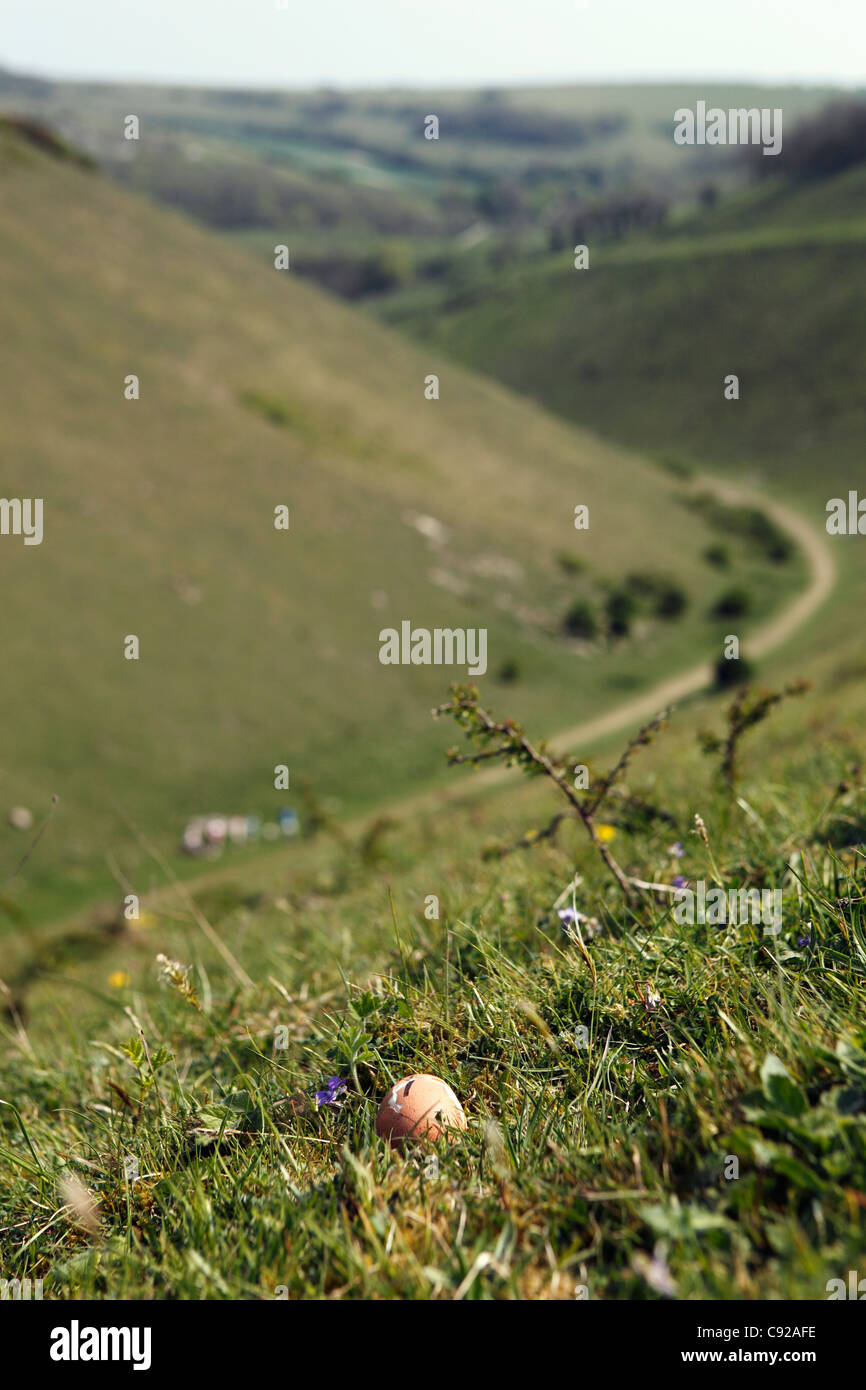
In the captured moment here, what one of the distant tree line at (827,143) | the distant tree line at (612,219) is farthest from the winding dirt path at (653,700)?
the distant tree line at (612,219)

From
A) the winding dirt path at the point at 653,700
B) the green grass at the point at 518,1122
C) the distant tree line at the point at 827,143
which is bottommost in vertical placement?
the green grass at the point at 518,1122

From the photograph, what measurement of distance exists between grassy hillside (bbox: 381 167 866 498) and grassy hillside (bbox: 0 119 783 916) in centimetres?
1874

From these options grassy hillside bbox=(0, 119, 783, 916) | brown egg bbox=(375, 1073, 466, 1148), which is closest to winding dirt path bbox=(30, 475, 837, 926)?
grassy hillside bbox=(0, 119, 783, 916)

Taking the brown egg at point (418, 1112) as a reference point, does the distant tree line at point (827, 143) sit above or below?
above

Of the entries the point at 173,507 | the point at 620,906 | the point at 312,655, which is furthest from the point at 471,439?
the point at 620,906

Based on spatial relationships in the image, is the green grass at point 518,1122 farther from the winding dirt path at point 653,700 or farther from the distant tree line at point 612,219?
the distant tree line at point 612,219

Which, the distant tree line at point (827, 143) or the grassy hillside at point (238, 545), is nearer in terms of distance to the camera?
the grassy hillside at point (238, 545)

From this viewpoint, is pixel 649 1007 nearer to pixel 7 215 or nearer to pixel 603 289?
pixel 7 215

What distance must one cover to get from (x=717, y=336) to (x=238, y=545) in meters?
63.5

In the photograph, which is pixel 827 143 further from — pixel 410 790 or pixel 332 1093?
pixel 332 1093

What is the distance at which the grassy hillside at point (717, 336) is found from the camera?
227ft

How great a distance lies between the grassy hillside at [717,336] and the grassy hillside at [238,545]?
18744 mm

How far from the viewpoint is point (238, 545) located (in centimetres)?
3347

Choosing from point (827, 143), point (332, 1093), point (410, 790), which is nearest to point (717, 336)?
point (827, 143)
